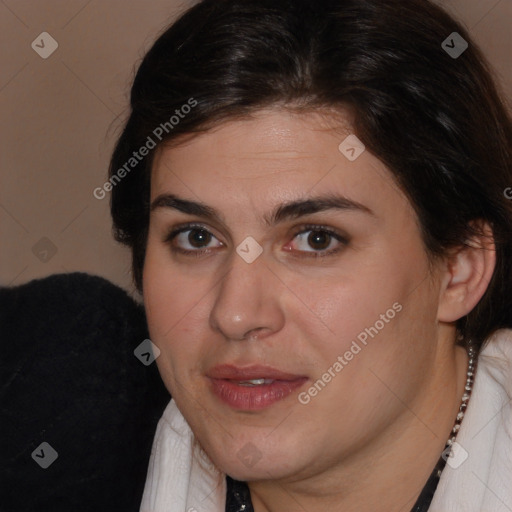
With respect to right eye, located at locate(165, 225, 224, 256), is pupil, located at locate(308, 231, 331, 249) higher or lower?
lower

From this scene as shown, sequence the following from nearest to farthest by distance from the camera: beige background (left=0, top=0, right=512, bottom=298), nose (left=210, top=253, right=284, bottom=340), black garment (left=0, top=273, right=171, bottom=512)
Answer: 1. nose (left=210, top=253, right=284, bottom=340)
2. black garment (left=0, top=273, right=171, bottom=512)
3. beige background (left=0, top=0, right=512, bottom=298)

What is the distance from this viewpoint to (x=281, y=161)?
1.37 m

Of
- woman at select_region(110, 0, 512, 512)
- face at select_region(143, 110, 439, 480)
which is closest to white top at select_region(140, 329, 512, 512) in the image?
woman at select_region(110, 0, 512, 512)

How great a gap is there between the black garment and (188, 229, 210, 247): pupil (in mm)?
368

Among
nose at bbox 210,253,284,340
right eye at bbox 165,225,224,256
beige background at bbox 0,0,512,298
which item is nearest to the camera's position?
nose at bbox 210,253,284,340

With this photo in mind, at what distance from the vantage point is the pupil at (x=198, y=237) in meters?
1.47

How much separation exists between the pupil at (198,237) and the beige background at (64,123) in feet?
3.63

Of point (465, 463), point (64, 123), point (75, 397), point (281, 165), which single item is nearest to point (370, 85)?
point (281, 165)

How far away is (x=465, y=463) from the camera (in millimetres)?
1515

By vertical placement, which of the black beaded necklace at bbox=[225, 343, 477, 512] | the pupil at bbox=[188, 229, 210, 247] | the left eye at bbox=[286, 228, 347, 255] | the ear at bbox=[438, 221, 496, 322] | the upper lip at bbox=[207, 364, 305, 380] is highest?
the pupil at bbox=[188, 229, 210, 247]

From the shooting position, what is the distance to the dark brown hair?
4.60 feet

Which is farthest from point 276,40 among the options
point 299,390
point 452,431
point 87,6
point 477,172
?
point 87,6

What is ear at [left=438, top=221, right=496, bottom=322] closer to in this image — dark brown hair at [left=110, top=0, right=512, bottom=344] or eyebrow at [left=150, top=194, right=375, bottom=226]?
dark brown hair at [left=110, top=0, right=512, bottom=344]

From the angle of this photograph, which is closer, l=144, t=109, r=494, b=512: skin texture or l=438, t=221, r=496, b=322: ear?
l=144, t=109, r=494, b=512: skin texture
